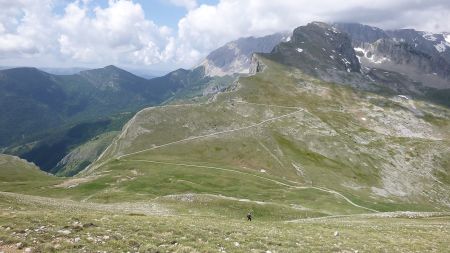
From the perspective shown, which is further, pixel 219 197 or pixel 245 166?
pixel 245 166

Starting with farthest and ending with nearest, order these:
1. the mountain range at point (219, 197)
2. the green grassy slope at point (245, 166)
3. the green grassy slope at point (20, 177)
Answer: the green grassy slope at point (245, 166), the green grassy slope at point (20, 177), the mountain range at point (219, 197)

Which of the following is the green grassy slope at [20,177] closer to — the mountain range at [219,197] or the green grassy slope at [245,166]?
the mountain range at [219,197]

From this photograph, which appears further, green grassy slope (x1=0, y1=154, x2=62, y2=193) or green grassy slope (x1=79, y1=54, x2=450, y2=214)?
green grassy slope (x1=79, y1=54, x2=450, y2=214)

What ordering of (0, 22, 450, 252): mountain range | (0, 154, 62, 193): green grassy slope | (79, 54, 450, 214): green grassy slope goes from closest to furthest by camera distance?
1. (0, 22, 450, 252): mountain range
2. (0, 154, 62, 193): green grassy slope
3. (79, 54, 450, 214): green grassy slope

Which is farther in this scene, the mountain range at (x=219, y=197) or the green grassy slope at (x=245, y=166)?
the green grassy slope at (x=245, y=166)

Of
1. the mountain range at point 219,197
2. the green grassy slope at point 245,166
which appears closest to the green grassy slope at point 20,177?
the mountain range at point 219,197

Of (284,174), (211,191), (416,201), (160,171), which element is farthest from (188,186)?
(416,201)

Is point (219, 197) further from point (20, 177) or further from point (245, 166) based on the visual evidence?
point (20, 177)

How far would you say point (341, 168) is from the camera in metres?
178

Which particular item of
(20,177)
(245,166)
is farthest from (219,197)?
(20,177)

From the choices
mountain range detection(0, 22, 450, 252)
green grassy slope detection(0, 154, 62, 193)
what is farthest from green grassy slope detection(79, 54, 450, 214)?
green grassy slope detection(0, 154, 62, 193)

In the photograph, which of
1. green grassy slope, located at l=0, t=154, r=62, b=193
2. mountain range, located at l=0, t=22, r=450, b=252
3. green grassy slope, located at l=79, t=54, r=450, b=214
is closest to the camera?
mountain range, located at l=0, t=22, r=450, b=252

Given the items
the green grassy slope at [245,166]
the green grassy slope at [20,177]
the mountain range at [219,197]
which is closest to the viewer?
the mountain range at [219,197]

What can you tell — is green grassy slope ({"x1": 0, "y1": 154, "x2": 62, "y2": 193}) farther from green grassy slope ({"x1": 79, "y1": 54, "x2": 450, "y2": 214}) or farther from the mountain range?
green grassy slope ({"x1": 79, "y1": 54, "x2": 450, "y2": 214})
